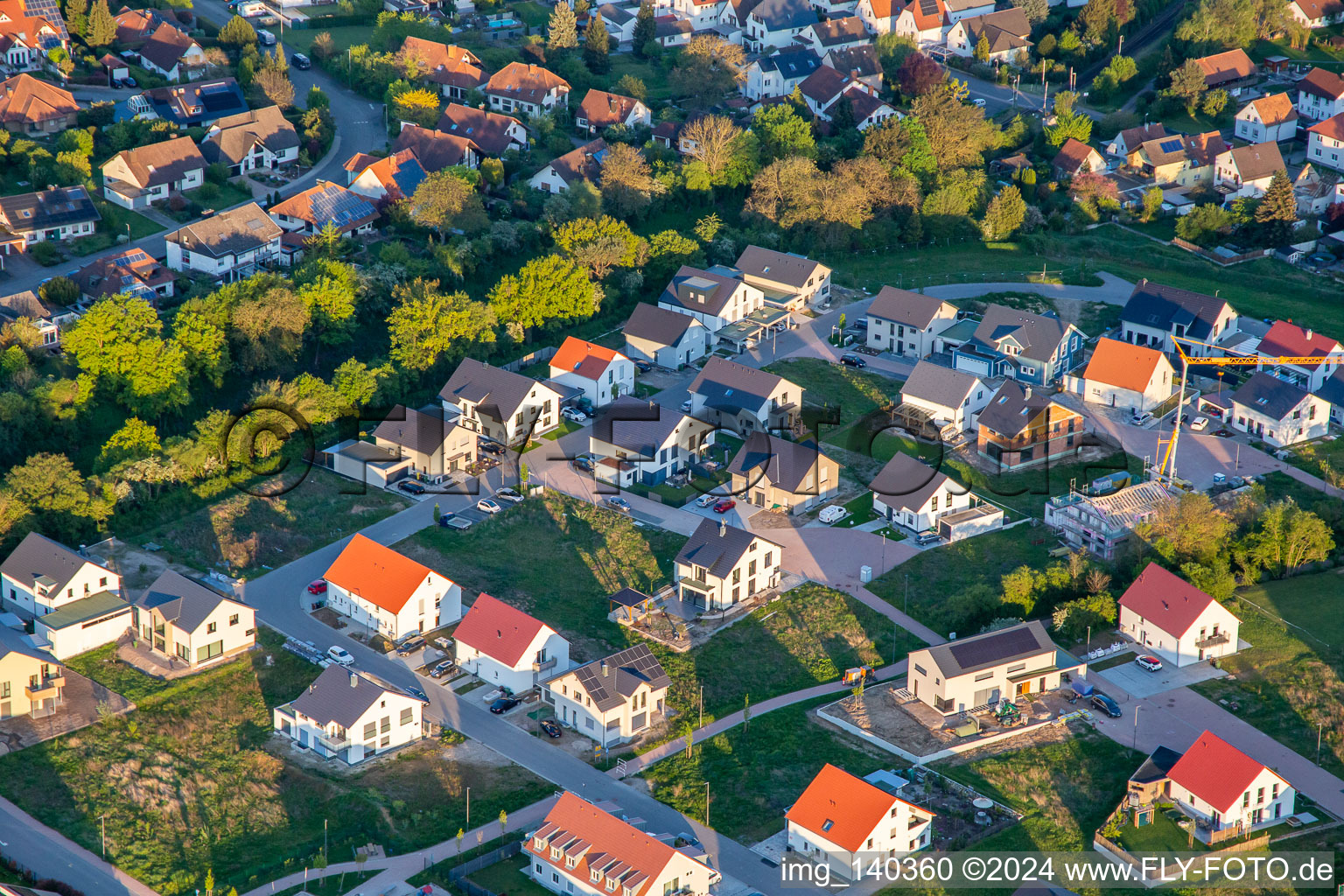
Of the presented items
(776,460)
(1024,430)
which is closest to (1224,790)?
(776,460)

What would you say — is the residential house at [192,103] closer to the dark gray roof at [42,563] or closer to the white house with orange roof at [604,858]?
the dark gray roof at [42,563]

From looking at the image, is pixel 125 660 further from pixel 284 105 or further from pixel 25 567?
pixel 284 105

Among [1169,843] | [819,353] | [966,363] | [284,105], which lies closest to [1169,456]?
[966,363]

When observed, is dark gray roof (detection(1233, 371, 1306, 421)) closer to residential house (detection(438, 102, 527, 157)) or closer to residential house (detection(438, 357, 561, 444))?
residential house (detection(438, 357, 561, 444))

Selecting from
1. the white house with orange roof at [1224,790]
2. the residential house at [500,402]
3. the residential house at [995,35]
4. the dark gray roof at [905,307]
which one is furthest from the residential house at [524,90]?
the white house with orange roof at [1224,790]

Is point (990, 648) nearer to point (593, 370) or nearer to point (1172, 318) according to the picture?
point (593, 370)
